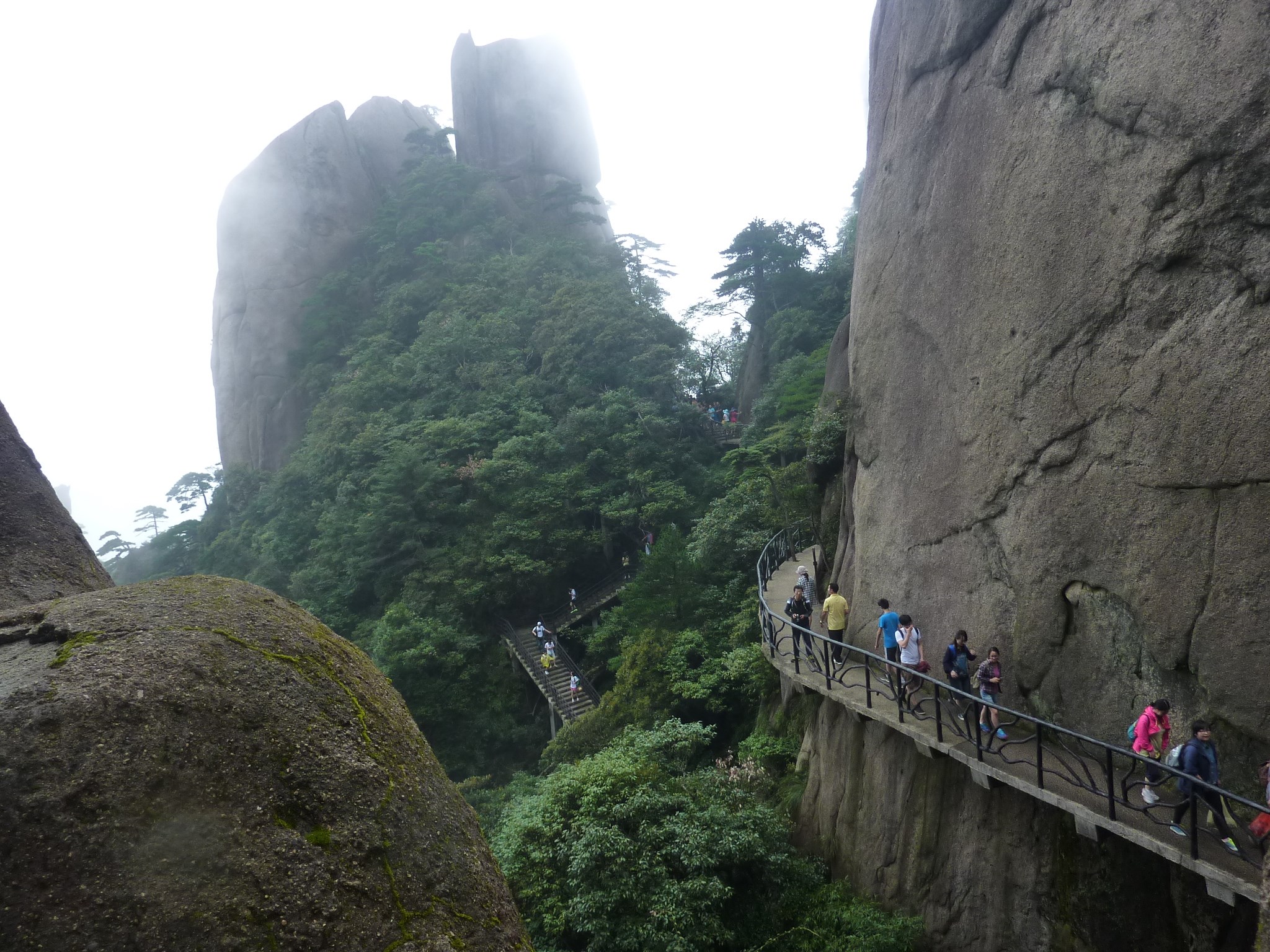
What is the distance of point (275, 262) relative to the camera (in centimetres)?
4362

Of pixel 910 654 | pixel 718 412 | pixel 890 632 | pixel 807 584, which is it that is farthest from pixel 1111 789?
pixel 718 412

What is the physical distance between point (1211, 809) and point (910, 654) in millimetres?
3726

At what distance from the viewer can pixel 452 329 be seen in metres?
35.2

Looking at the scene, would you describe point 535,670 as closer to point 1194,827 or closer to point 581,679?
point 581,679

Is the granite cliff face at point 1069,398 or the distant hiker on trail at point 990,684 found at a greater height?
the granite cliff face at point 1069,398

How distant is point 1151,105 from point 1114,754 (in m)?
6.06

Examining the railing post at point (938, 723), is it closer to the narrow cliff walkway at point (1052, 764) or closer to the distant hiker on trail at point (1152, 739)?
the narrow cliff walkway at point (1052, 764)

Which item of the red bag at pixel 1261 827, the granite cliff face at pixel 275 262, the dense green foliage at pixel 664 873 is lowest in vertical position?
the dense green foliage at pixel 664 873

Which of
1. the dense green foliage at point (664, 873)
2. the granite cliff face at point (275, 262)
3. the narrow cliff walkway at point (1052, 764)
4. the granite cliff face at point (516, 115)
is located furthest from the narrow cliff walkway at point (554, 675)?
the granite cliff face at point (516, 115)

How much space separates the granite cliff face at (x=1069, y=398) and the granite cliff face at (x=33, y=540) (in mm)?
8741

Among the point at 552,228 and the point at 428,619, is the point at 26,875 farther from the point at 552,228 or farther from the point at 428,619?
the point at 552,228

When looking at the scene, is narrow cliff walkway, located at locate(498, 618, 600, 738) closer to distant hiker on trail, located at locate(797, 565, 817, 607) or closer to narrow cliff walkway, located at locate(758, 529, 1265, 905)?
distant hiker on trail, located at locate(797, 565, 817, 607)

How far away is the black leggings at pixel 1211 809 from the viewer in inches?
221

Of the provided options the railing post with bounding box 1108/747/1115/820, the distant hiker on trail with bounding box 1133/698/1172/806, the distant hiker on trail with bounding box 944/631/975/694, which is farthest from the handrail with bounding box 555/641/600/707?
the distant hiker on trail with bounding box 1133/698/1172/806
